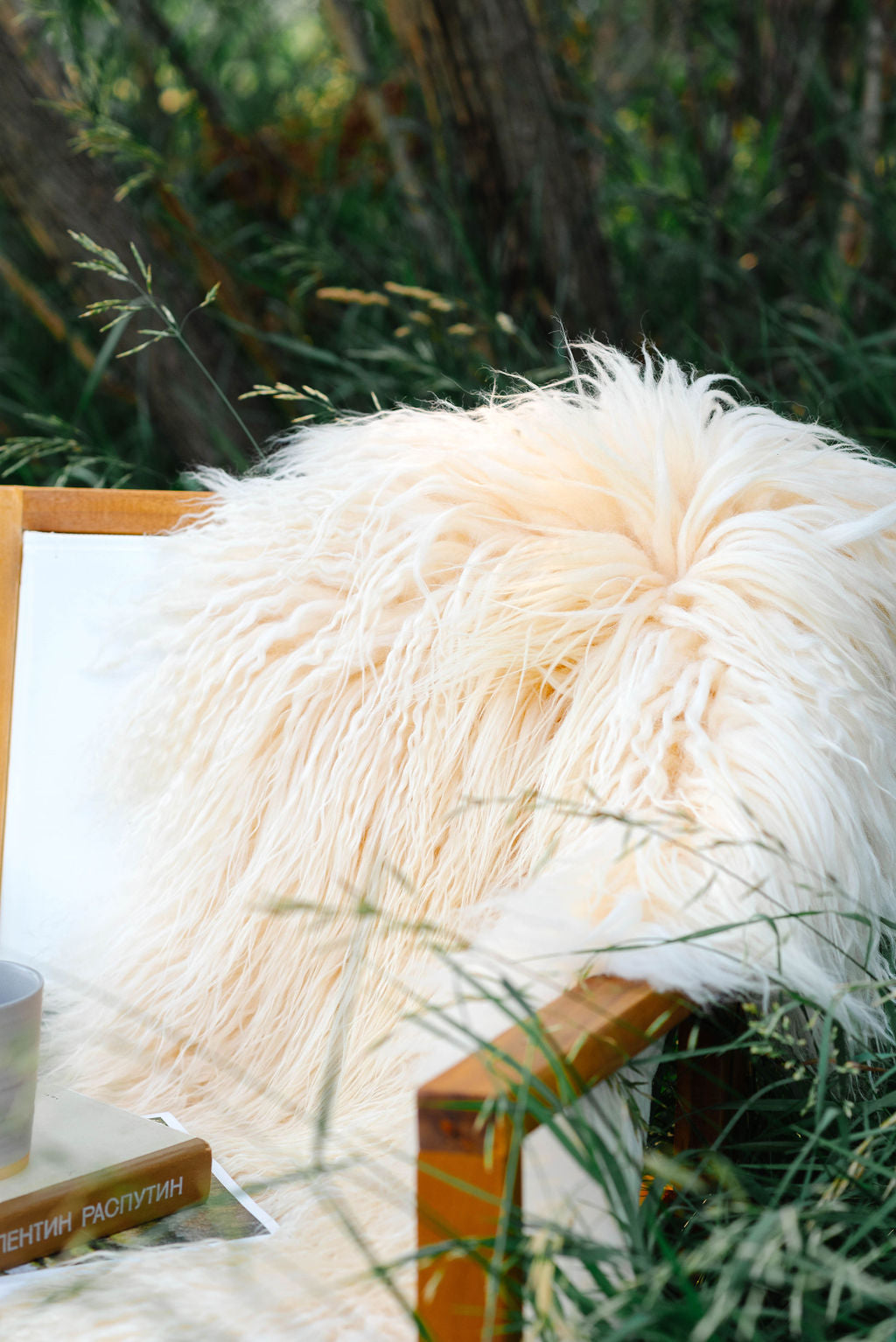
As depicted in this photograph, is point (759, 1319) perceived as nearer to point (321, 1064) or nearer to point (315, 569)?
point (321, 1064)

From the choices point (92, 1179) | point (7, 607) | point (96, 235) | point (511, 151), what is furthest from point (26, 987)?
point (511, 151)

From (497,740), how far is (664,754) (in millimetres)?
128

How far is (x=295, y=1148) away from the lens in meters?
0.73

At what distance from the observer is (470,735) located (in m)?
0.83

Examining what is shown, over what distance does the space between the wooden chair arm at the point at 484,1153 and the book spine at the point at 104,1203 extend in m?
0.20

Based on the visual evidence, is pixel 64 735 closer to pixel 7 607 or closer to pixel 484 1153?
pixel 7 607

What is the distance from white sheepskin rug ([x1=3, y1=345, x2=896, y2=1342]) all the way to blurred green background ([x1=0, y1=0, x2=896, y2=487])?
413 millimetres

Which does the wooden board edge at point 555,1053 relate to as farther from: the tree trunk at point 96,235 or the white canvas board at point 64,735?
the tree trunk at point 96,235

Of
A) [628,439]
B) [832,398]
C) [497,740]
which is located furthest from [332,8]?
[497,740]

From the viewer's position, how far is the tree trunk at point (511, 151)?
1535 mm

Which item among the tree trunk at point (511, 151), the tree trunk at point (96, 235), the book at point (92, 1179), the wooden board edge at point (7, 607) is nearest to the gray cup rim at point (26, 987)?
the book at point (92, 1179)

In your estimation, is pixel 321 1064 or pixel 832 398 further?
pixel 832 398

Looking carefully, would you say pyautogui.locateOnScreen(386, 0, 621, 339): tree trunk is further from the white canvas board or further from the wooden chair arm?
the wooden chair arm

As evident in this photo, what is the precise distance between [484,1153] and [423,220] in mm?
1588
